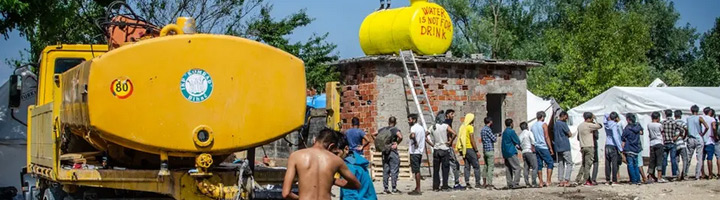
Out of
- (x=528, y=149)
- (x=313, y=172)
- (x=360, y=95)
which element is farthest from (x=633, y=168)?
(x=313, y=172)

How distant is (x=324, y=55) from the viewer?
107 feet

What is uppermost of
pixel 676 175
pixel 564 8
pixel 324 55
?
pixel 564 8

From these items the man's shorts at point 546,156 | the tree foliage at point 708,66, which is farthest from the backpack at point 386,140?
the tree foliage at point 708,66

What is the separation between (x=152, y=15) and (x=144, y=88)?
20268 millimetres

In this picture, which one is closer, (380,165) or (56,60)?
Answer: (56,60)

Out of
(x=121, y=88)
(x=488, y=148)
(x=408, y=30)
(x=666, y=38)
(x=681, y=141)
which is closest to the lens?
(x=121, y=88)

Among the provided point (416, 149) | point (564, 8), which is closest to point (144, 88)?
point (416, 149)

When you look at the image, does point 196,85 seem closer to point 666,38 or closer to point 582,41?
point 582,41

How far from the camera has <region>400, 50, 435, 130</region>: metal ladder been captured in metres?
19.5

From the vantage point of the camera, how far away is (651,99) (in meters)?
25.1

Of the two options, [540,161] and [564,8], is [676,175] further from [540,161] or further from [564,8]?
[564,8]

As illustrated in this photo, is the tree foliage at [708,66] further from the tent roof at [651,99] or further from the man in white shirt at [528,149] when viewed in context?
the man in white shirt at [528,149]

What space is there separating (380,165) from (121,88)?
38.9ft

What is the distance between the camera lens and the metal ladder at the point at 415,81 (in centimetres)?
1945
